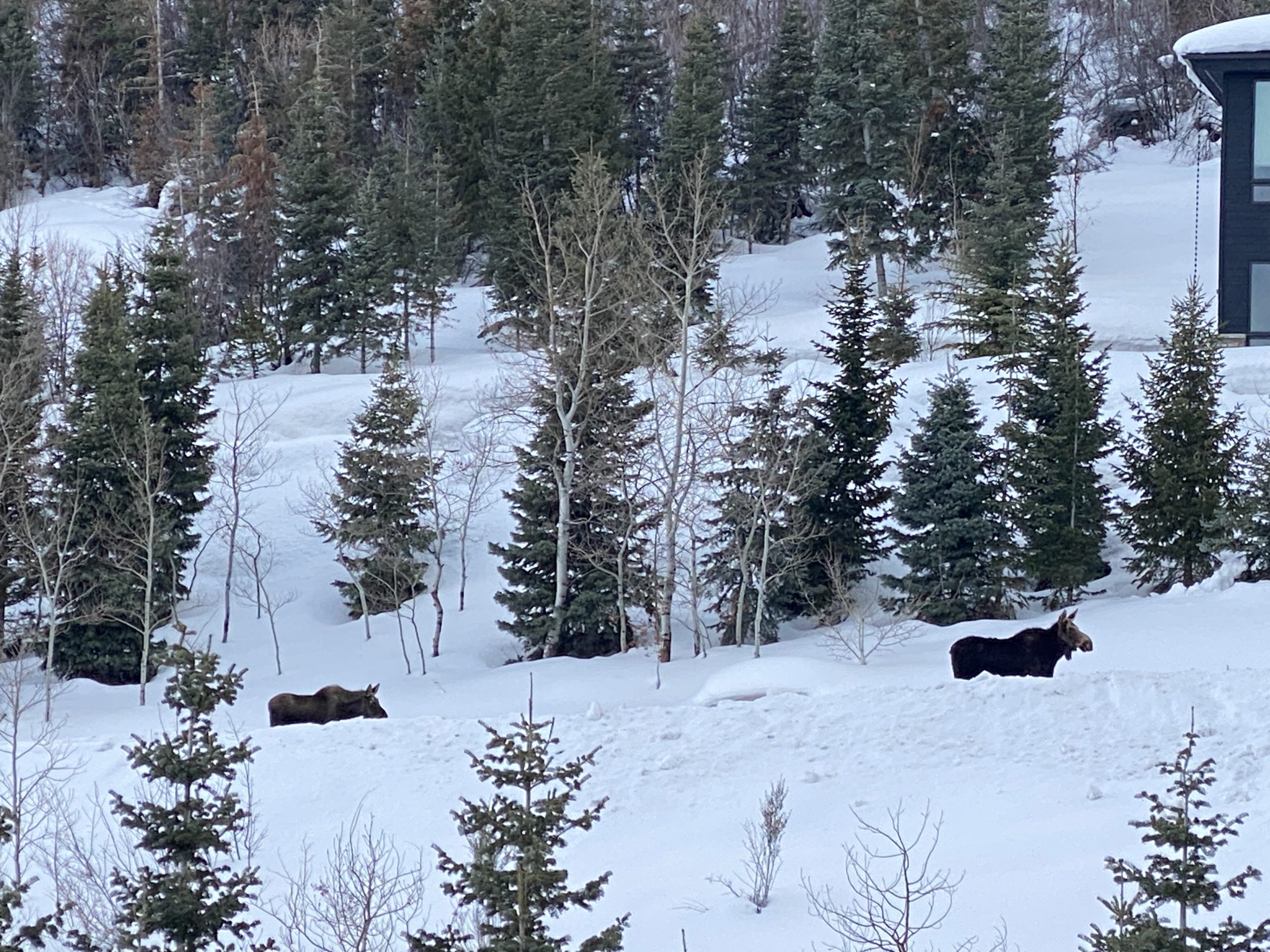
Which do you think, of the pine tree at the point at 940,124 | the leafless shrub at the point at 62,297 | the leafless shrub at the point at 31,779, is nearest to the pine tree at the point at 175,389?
the leafless shrub at the point at 62,297

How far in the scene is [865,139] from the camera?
45.9 m

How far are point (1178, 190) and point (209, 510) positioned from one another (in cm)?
3981

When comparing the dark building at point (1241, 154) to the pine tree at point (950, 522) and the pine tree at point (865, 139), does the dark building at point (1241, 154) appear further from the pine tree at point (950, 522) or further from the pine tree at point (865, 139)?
the pine tree at point (865, 139)

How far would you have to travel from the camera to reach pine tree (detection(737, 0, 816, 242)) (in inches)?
2023

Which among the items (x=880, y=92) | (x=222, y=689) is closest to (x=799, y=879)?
(x=222, y=689)

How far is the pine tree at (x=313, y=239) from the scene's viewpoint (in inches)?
1606

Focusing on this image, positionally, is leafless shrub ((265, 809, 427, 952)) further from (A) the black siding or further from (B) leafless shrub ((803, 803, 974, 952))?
(A) the black siding

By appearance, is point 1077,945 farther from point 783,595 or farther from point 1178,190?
point 1178,190

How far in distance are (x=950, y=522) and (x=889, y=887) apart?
41.6 ft

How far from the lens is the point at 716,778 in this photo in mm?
15289

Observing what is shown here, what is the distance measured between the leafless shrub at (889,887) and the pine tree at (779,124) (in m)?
39.7

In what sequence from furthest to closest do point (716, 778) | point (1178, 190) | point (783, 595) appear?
point (1178, 190), point (783, 595), point (716, 778)

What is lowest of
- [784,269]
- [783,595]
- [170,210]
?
[783,595]

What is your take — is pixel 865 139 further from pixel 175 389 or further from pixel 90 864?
pixel 90 864
